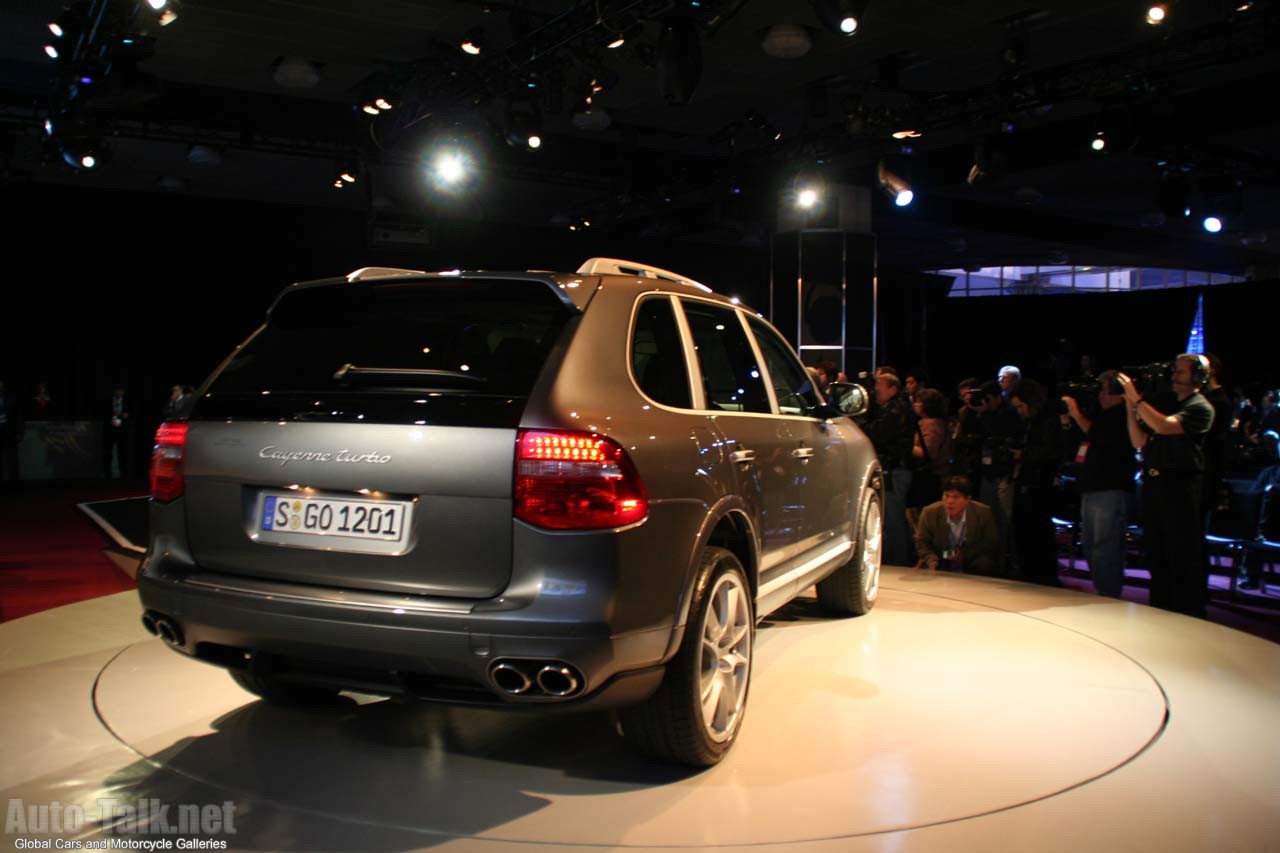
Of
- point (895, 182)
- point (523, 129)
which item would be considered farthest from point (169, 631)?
point (895, 182)

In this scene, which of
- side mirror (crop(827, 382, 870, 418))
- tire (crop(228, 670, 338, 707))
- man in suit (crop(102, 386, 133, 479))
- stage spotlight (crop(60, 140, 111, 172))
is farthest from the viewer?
man in suit (crop(102, 386, 133, 479))

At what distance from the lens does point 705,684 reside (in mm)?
2928

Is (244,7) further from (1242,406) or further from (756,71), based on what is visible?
(1242,406)

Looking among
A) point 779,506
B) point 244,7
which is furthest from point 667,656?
point 244,7

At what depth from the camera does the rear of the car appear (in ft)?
7.87

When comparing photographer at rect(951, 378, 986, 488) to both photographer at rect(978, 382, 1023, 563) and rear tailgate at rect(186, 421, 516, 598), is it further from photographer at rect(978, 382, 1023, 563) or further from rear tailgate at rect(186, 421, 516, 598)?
rear tailgate at rect(186, 421, 516, 598)

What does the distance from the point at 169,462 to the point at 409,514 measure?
0.87 metres

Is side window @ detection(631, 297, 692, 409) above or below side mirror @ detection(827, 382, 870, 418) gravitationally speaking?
above

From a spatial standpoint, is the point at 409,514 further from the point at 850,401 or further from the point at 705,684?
the point at 850,401

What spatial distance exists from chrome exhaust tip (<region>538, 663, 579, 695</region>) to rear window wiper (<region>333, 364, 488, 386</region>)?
765 mm

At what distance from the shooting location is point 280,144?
1227 cm

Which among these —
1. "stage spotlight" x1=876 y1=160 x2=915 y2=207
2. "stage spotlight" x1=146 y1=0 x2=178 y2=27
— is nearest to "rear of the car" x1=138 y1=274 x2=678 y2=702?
"stage spotlight" x1=146 y1=0 x2=178 y2=27

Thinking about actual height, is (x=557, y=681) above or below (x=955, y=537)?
above

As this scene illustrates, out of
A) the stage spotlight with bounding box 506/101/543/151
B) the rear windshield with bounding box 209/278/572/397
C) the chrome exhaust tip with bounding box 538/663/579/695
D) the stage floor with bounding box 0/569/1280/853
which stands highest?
the stage spotlight with bounding box 506/101/543/151
